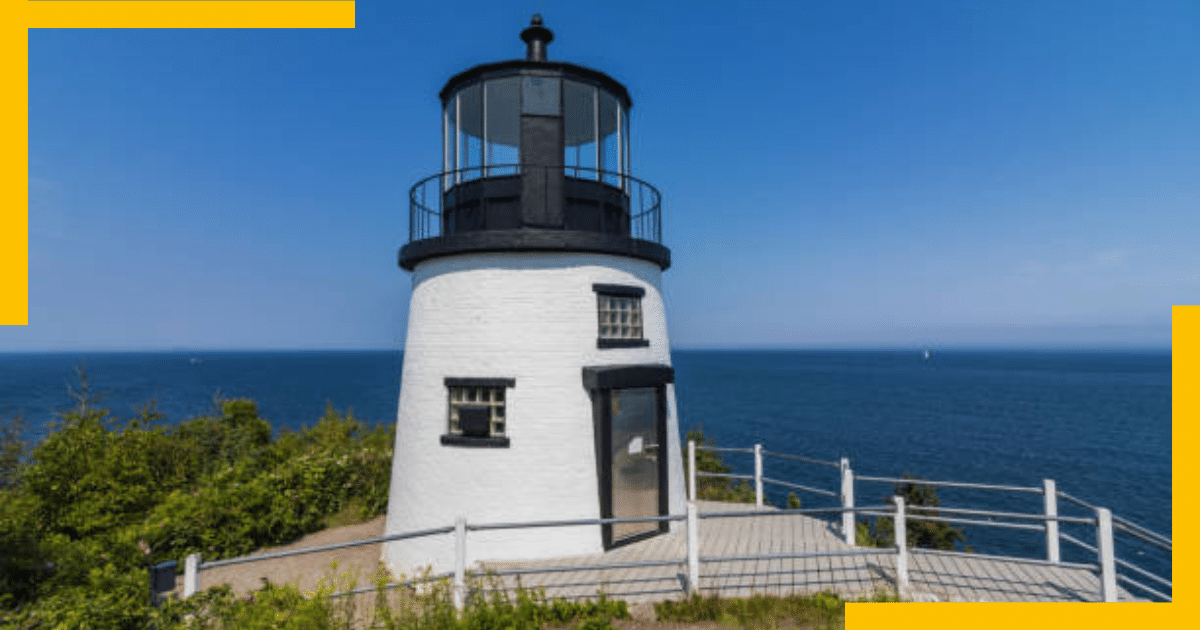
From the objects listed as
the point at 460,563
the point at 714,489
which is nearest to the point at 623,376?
the point at 460,563

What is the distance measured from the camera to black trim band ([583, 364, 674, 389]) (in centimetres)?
867

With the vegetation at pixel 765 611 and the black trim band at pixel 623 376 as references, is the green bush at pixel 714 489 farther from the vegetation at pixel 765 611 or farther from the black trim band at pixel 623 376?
the vegetation at pixel 765 611

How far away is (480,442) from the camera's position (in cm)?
856

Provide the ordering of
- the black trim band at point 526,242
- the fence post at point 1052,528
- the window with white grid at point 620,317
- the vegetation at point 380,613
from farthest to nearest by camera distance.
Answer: the window with white grid at point 620,317 < the black trim band at point 526,242 < the fence post at point 1052,528 < the vegetation at point 380,613

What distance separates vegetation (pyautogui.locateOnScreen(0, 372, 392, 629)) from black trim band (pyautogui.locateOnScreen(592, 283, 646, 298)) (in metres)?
5.86

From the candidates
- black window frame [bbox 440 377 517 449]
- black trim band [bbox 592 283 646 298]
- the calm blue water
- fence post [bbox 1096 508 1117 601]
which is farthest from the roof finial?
the calm blue water

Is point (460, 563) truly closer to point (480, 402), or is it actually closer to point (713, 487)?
point (480, 402)

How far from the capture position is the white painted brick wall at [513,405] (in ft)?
27.9

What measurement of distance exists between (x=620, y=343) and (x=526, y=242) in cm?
232

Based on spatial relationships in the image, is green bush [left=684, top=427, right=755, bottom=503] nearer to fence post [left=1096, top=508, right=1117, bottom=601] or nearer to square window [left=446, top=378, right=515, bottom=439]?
square window [left=446, top=378, right=515, bottom=439]

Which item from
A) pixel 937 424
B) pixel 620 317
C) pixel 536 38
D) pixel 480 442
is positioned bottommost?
pixel 937 424


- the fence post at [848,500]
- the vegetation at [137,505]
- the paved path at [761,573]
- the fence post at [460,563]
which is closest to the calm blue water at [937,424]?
the vegetation at [137,505]

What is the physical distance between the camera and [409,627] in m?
5.84

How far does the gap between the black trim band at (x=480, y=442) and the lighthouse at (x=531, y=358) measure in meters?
0.02
